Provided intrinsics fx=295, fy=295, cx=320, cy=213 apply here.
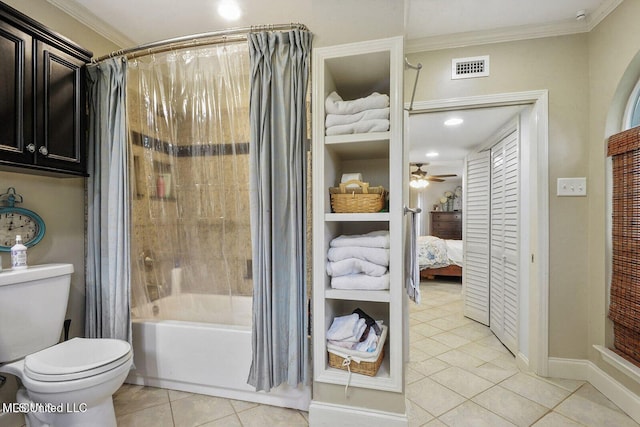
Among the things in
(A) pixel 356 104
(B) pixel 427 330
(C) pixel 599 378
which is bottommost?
(B) pixel 427 330

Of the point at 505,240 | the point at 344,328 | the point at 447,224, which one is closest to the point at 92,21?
the point at 344,328

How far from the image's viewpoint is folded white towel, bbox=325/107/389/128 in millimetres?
1476

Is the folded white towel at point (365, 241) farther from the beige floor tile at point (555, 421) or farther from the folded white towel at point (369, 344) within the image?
the beige floor tile at point (555, 421)

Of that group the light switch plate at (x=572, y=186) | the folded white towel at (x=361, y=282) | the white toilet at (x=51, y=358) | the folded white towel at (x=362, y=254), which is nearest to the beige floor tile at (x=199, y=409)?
the white toilet at (x=51, y=358)

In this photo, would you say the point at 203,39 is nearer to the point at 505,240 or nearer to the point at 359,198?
the point at 359,198

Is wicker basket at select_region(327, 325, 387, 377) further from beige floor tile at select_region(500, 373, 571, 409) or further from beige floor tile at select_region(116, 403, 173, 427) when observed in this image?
beige floor tile at select_region(500, 373, 571, 409)

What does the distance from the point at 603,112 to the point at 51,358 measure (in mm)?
3370

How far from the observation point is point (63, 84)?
1699 mm

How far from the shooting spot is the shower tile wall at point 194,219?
1.76 meters

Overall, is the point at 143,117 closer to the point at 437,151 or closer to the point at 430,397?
the point at 430,397

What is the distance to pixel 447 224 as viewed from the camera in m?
7.54

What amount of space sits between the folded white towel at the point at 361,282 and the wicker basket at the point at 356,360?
290mm

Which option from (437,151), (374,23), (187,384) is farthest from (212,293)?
(437,151)

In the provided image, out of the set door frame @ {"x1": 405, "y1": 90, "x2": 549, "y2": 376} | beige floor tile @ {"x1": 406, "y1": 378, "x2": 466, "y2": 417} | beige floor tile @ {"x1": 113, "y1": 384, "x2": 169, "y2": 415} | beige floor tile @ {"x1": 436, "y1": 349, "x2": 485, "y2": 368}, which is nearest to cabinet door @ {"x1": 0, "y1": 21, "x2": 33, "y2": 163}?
beige floor tile @ {"x1": 113, "y1": 384, "x2": 169, "y2": 415}
